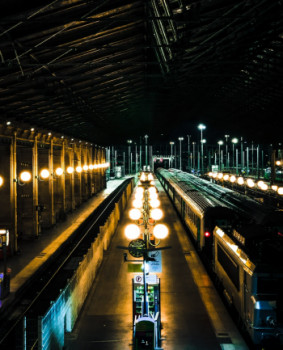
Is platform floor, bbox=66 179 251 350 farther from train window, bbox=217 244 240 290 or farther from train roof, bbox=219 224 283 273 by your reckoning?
train roof, bbox=219 224 283 273

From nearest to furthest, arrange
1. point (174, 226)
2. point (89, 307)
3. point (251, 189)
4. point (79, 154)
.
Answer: point (89, 307) < point (174, 226) < point (79, 154) < point (251, 189)

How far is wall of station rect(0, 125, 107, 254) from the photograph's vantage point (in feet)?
55.1

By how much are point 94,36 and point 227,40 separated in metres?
4.50

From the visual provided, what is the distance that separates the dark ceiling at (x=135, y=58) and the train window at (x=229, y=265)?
5.55 metres

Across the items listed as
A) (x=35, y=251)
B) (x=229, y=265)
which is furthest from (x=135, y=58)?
(x=35, y=251)

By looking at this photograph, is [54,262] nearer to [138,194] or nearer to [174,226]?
[138,194]

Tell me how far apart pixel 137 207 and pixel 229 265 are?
3.31 metres

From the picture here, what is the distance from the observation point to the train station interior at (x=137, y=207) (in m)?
7.82

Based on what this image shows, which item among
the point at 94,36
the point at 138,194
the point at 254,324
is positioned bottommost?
the point at 254,324

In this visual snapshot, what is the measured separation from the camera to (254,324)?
25.2 feet

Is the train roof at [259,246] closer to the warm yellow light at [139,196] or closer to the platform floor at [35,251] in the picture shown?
the warm yellow light at [139,196]

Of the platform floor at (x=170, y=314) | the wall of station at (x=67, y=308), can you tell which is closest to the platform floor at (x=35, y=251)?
the wall of station at (x=67, y=308)

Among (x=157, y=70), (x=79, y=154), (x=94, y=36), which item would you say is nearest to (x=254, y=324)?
(x=94, y=36)

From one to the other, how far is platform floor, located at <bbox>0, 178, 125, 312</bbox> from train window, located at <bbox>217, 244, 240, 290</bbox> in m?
7.03
